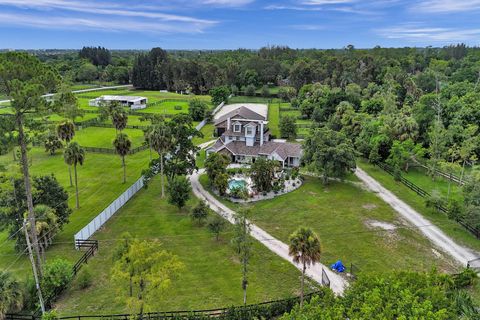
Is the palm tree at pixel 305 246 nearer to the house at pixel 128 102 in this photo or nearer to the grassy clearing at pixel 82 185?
the grassy clearing at pixel 82 185

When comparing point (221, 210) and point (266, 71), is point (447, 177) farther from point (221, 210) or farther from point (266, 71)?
point (266, 71)

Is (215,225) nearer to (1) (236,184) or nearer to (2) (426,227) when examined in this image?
(1) (236,184)

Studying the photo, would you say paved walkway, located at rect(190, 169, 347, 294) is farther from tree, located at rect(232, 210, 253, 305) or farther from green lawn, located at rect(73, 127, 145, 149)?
green lawn, located at rect(73, 127, 145, 149)

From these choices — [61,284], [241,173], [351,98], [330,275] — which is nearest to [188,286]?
[61,284]

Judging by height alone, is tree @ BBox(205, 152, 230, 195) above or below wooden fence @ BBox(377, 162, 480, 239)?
above

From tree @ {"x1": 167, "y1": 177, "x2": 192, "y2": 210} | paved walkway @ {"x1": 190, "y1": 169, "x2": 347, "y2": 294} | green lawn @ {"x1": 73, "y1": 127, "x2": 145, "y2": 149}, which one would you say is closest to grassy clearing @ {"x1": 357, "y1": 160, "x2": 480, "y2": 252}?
paved walkway @ {"x1": 190, "y1": 169, "x2": 347, "y2": 294}

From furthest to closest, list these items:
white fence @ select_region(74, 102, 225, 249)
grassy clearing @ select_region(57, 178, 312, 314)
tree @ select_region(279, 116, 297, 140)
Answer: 1. tree @ select_region(279, 116, 297, 140)
2. white fence @ select_region(74, 102, 225, 249)
3. grassy clearing @ select_region(57, 178, 312, 314)
